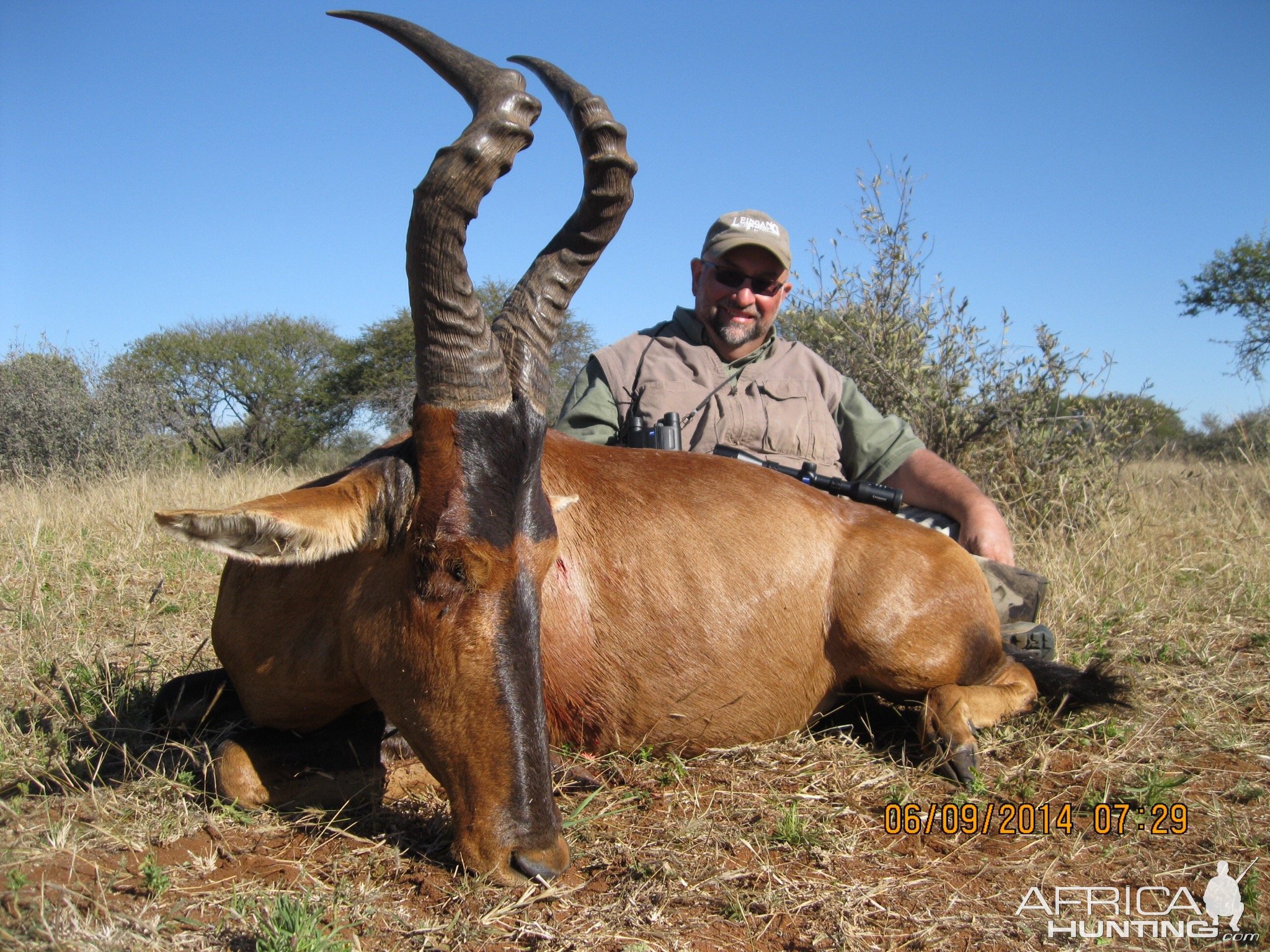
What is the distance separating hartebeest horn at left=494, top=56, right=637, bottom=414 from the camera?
333 cm

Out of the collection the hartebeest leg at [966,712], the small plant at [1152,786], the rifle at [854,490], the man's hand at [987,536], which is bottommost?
the small plant at [1152,786]

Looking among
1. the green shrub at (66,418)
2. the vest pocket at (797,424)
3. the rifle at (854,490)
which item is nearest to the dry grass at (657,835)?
the rifle at (854,490)

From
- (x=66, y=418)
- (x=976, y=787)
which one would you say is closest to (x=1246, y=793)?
(x=976, y=787)

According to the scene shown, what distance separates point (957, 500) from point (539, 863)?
375 centimetres

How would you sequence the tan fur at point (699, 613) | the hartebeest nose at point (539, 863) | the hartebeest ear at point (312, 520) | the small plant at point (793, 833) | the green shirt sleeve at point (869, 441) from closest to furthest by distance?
the hartebeest ear at point (312, 520), the hartebeest nose at point (539, 863), the small plant at point (793, 833), the tan fur at point (699, 613), the green shirt sleeve at point (869, 441)

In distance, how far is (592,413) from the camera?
5812 millimetres

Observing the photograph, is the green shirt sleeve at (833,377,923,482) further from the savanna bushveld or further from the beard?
the savanna bushveld

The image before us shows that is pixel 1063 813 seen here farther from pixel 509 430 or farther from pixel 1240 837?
pixel 509 430

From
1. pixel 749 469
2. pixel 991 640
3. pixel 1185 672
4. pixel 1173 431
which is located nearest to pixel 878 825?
pixel 991 640

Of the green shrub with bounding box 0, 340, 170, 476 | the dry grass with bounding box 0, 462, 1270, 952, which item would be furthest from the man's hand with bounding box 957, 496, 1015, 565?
the green shrub with bounding box 0, 340, 170, 476

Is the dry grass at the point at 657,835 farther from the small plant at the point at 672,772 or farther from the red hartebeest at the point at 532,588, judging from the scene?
the red hartebeest at the point at 532,588

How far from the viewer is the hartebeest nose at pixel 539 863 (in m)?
2.67

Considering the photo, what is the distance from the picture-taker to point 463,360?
2.95 metres

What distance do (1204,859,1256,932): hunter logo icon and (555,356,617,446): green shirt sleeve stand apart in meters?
3.88
